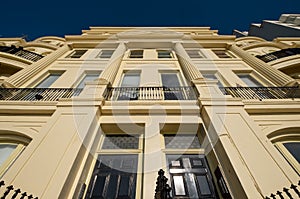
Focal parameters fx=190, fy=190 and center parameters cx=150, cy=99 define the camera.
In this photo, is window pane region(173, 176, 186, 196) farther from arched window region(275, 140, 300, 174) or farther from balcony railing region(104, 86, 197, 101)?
balcony railing region(104, 86, 197, 101)

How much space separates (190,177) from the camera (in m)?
5.59

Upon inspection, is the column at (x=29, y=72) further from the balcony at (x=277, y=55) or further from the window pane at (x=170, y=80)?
the balcony at (x=277, y=55)

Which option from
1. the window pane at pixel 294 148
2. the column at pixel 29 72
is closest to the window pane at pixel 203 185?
the window pane at pixel 294 148

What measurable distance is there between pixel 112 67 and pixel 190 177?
25.8 feet

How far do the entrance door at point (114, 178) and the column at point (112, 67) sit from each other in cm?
409

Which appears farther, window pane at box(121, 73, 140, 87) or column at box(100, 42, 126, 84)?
window pane at box(121, 73, 140, 87)

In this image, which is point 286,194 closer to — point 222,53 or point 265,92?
point 265,92

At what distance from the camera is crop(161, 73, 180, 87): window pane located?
11.4 meters

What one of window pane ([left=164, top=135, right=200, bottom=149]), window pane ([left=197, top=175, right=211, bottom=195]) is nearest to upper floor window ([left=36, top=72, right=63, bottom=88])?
window pane ([left=164, top=135, right=200, bottom=149])

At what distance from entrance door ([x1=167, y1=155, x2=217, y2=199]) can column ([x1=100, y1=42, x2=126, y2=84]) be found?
199 inches

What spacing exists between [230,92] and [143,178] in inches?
243

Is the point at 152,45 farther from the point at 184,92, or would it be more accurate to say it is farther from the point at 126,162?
the point at 126,162

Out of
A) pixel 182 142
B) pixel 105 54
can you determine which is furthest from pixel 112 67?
pixel 182 142

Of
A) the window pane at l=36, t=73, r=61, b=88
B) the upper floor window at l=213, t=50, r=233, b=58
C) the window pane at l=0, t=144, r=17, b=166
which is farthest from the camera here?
the upper floor window at l=213, t=50, r=233, b=58
